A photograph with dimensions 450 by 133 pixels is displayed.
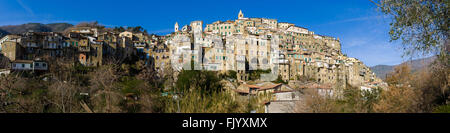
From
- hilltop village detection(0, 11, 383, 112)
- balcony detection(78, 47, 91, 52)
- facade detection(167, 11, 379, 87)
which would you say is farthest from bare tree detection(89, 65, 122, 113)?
facade detection(167, 11, 379, 87)

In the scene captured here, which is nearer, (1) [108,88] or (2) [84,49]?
(1) [108,88]

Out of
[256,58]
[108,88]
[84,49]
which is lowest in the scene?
[108,88]

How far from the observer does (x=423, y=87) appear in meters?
15.8

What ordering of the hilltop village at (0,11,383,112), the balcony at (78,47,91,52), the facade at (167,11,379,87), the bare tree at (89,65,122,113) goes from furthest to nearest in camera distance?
the facade at (167,11,379,87)
the balcony at (78,47,91,52)
the hilltop village at (0,11,383,112)
the bare tree at (89,65,122,113)

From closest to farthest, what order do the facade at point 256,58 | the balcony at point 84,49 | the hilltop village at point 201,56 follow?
the hilltop village at point 201,56, the balcony at point 84,49, the facade at point 256,58

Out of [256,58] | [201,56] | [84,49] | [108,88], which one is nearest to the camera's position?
[108,88]

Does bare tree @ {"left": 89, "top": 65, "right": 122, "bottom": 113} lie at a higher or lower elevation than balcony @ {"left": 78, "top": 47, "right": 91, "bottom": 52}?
lower

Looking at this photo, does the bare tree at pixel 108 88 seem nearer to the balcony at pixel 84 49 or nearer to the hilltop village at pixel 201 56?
the hilltop village at pixel 201 56

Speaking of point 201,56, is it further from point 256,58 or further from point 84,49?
point 84,49

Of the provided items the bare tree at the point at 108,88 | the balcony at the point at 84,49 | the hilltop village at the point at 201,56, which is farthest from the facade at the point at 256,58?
the bare tree at the point at 108,88

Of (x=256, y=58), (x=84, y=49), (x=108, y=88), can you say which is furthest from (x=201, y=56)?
(x=108, y=88)

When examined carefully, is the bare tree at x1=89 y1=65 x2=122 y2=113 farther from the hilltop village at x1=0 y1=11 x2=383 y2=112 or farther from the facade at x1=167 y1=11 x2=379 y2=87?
the facade at x1=167 y1=11 x2=379 y2=87

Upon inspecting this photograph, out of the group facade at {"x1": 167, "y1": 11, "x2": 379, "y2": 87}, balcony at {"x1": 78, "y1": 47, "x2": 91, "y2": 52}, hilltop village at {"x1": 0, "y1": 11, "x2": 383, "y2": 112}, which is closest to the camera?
hilltop village at {"x1": 0, "y1": 11, "x2": 383, "y2": 112}

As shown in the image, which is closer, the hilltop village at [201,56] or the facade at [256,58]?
the hilltop village at [201,56]
